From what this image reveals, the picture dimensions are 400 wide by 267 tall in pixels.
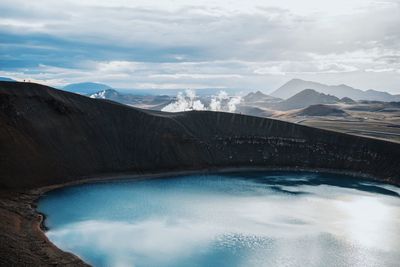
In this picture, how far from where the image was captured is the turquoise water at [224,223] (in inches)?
2119

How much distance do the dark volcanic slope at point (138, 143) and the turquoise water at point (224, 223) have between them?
7.55m

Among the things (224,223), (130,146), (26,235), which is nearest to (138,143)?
(130,146)

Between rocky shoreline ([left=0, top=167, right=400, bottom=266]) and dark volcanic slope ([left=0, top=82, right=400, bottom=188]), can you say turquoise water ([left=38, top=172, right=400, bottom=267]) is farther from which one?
dark volcanic slope ([left=0, top=82, right=400, bottom=188])

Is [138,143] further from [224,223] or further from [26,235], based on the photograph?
[26,235]

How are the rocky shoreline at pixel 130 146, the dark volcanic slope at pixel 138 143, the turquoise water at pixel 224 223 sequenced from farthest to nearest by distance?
1. the dark volcanic slope at pixel 138 143
2. the rocky shoreline at pixel 130 146
3. the turquoise water at pixel 224 223

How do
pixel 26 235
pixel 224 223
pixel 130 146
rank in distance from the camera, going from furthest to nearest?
pixel 130 146 < pixel 224 223 < pixel 26 235

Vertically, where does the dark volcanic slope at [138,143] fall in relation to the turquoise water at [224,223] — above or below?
above

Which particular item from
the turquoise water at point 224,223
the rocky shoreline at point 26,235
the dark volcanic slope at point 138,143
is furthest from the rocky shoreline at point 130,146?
the turquoise water at point 224,223

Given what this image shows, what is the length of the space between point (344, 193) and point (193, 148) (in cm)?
3721

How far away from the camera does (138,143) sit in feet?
348

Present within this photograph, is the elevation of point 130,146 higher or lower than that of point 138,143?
lower

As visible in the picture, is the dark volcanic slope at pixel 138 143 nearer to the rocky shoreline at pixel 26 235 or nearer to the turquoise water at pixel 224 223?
the rocky shoreline at pixel 26 235

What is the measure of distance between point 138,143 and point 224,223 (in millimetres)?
43913

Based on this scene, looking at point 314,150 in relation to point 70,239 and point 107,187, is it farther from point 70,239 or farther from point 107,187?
point 70,239
